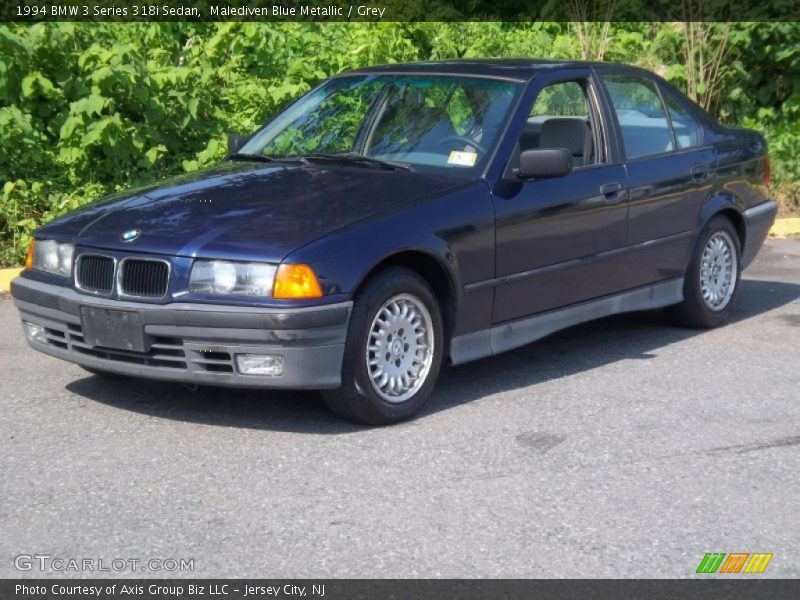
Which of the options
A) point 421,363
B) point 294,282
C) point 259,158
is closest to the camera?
point 294,282

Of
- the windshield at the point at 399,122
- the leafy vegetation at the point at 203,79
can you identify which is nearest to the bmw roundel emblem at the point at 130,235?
the windshield at the point at 399,122

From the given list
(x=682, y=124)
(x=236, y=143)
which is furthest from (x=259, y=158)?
(x=682, y=124)

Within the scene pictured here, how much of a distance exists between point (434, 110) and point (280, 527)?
2.91m

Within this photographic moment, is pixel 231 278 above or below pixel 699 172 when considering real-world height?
below

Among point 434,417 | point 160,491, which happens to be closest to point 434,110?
point 434,417

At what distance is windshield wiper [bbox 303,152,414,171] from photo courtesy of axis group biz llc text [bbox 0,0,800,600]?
0.08ft

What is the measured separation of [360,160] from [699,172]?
2.34 metres

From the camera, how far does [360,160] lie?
6.77 meters

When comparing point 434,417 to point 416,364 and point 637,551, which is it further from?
point 637,551

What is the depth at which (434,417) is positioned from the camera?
621cm

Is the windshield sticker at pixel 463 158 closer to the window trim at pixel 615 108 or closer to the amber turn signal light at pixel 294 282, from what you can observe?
the window trim at pixel 615 108

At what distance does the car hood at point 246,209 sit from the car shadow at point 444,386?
0.87 metres

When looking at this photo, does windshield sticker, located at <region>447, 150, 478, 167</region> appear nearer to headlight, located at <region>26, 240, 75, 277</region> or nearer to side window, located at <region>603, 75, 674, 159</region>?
side window, located at <region>603, 75, 674, 159</region>

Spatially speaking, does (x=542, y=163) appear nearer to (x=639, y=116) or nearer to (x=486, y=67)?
(x=486, y=67)
